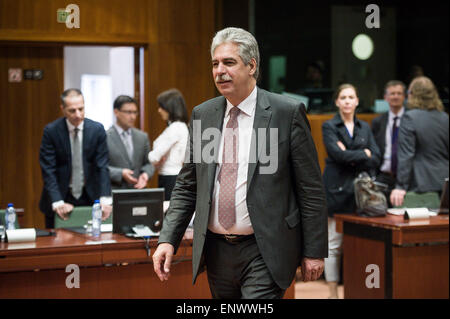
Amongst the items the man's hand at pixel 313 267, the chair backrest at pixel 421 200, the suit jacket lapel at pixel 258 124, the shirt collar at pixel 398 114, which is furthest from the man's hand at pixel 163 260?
the shirt collar at pixel 398 114

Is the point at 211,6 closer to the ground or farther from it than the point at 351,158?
farther from it

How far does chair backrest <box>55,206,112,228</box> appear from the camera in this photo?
15.6ft

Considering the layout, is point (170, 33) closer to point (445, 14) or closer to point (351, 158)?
point (351, 158)

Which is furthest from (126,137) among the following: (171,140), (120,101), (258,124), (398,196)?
(258,124)

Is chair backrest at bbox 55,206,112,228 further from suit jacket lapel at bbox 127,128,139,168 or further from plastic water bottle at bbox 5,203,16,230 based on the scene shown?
suit jacket lapel at bbox 127,128,139,168

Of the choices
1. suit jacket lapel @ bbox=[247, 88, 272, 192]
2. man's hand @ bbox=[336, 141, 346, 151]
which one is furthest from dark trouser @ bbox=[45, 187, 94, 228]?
suit jacket lapel @ bbox=[247, 88, 272, 192]

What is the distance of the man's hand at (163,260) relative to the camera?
277cm

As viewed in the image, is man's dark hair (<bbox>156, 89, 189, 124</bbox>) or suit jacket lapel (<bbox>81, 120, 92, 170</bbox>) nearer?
suit jacket lapel (<bbox>81, 120, 92, 170</bbox>)

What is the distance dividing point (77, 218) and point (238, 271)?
2272mm

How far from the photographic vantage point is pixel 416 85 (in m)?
5.89

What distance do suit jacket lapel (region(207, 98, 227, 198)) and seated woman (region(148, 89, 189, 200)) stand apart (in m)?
2.24

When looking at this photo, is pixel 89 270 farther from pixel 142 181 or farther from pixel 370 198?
pixel 370 198
